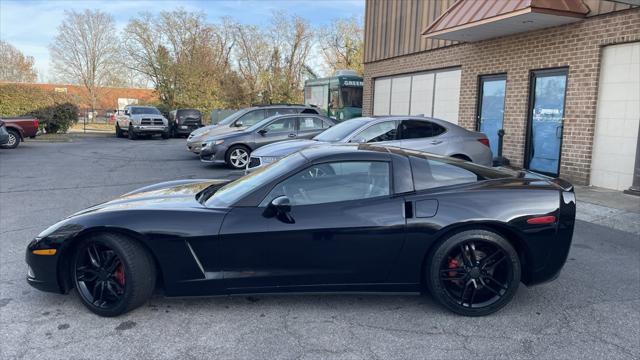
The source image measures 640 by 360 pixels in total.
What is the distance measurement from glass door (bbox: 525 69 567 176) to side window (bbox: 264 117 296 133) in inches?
218

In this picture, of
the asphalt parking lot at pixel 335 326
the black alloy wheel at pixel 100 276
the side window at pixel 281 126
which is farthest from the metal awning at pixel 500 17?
the black alloy wheel at pixel 100 276

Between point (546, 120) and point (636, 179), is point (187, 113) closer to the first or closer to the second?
point (546, 120)

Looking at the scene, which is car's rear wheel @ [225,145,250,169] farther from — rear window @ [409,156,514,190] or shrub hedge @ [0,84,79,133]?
shrub hedge @ [0,84,79,133]

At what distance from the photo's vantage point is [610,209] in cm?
745

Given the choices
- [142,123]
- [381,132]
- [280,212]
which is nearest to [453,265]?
[280,212]

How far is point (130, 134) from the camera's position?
24.7 metres

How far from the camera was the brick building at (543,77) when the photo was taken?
896 centimetres

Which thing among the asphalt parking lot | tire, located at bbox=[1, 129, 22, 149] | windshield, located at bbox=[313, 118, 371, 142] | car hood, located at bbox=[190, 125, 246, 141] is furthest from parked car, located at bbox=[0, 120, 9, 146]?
the asphalt parking lot

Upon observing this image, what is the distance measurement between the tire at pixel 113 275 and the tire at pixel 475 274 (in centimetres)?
211

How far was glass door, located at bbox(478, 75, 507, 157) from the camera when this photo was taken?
468 inches

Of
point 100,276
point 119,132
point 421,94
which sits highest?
point 421,94

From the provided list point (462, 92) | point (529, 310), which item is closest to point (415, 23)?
point (462, 92)

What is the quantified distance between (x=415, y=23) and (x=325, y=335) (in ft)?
43.2

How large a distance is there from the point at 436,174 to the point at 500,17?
7.02 m
